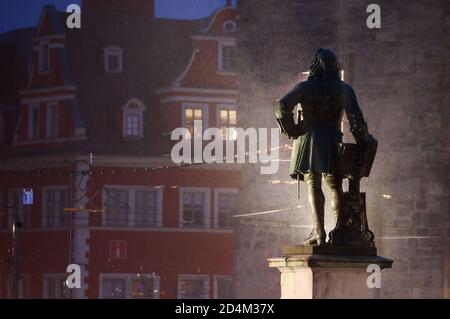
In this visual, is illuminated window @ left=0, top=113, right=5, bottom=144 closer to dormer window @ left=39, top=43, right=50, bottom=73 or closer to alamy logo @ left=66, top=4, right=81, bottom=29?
dormer window @ left=39, top=43, right=50, bottom=73

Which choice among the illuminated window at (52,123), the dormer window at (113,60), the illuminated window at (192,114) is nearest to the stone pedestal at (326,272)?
the illuminated window at (192,114)

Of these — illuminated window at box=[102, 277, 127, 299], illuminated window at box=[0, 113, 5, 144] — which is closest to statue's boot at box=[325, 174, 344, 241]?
illuminated window at box=[102, 277, 127, 299]

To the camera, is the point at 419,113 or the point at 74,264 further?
the point at 74,264

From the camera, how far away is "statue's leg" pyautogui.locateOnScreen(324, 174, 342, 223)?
13047 mm

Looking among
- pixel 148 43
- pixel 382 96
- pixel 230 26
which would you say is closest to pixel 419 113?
pixel 382 96

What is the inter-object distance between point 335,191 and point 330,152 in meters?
0.33

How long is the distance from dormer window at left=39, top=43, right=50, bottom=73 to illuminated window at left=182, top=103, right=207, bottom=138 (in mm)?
4944

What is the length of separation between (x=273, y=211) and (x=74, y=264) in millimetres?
9803

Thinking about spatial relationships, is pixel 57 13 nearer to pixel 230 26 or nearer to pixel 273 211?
pixel 230 26

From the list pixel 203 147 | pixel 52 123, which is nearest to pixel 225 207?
pixel 203 147

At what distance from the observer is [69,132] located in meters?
50.8

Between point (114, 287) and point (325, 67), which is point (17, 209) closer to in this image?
point (114, 287)
